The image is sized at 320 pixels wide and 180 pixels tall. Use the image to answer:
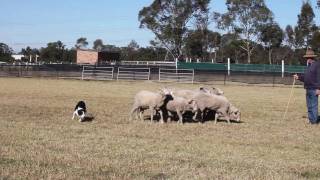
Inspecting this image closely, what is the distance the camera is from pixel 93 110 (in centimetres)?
1884

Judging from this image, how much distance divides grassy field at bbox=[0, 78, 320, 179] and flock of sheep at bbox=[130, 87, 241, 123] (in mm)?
413

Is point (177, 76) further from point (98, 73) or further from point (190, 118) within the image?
point (190, 118)

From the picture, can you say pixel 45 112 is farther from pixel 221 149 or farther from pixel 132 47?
pixel 132 47

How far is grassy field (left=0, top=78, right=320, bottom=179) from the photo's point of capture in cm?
866

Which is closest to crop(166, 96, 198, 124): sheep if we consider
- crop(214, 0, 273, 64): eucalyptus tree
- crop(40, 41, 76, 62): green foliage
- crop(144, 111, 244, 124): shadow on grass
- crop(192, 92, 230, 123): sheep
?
crop(192, 92, 230, 123): sheep

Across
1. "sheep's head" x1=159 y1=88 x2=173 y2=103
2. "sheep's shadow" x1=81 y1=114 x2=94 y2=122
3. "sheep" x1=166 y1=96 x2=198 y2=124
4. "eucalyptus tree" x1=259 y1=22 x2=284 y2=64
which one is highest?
"eucalyptus tree" x1=259 y1=22 x2=284 y2=64

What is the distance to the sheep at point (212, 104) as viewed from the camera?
52.1 feet

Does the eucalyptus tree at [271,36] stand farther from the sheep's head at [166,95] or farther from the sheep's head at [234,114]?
the sheep's head at [166,95]

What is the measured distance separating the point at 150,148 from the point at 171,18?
75.6 m

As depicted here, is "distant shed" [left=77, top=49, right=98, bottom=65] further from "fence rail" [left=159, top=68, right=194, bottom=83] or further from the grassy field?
the grassy field

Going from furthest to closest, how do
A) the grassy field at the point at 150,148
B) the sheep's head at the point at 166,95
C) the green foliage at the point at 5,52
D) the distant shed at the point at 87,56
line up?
1. the green foliage at the point at 5,52
2. the distant shed at the point at 87,56
3. the sheep's head at the point at 166,95
4. the grassy field at the point at 150,148

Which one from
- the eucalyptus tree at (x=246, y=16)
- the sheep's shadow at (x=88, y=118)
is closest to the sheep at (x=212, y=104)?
the sheep's shadow at (x=88, y=118)

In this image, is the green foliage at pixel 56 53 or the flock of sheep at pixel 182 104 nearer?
the flock of sheep at pixel 182 104

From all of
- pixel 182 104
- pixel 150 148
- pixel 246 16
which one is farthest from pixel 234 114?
pixel 246 16
